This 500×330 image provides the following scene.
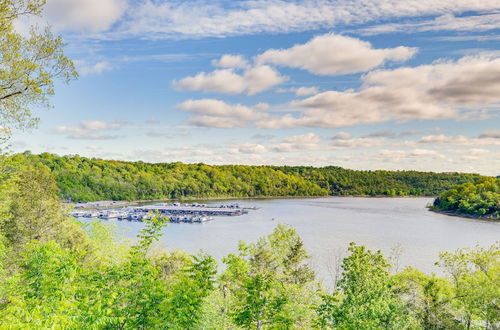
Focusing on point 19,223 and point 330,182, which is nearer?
point 19,223

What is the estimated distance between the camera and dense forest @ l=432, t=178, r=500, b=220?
65500 mm

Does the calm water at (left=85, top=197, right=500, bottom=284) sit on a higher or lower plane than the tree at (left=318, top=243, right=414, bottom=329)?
lower

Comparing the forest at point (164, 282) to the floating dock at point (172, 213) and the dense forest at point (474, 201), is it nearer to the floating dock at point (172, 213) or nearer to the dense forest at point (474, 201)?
the floating dock at point (172, 213)

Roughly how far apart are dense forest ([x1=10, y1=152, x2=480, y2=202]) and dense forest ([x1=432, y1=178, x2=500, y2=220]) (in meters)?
57.2

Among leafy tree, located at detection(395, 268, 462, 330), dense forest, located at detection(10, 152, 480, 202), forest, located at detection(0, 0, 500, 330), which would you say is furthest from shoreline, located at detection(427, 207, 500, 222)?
dense forest, located at detection(10, 152, 480, 202)

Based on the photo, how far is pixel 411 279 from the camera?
15117 mm

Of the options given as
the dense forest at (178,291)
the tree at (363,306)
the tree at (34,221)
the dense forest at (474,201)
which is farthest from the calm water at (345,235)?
the tree at (363,306)

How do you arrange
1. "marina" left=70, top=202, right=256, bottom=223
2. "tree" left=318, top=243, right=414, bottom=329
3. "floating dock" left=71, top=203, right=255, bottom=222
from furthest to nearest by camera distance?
"floating dock" left=71, top=203, right=255, bottom=222 < "marina" left=70, top=202, right=256, bottom=223 < "tree" left=318, top=243, right=414, bottom=329

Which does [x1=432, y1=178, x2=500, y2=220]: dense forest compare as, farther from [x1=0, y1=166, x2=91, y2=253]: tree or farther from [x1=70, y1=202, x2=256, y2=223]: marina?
[x1=0, y1=166, x2=91, y2=253]: tree

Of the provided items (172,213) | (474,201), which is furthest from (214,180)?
(474,201)

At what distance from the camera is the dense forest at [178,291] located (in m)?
6.69

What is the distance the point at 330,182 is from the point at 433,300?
445ft

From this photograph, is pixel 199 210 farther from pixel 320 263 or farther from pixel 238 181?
pixel 238 181

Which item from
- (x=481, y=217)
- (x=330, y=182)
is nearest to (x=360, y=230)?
(x=481, y=217)
